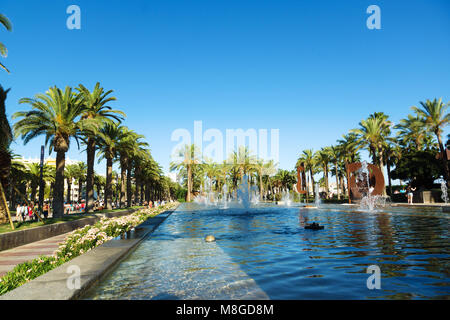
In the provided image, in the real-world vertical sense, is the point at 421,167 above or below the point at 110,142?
below

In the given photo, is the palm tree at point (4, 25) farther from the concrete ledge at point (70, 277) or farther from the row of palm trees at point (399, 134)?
the row of palm trees at point (399, 134)

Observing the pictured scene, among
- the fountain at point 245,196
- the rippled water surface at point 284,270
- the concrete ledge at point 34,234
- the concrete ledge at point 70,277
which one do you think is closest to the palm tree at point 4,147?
the concrete ledge at point 34,234

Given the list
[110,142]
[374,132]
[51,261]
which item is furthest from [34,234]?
[374,132]

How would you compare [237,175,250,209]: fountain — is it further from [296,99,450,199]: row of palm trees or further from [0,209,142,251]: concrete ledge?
[0,209,142,251]: concrete ledge

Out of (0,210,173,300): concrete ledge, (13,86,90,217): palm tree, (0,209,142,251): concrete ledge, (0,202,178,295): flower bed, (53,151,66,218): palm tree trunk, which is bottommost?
(0,209,142,251): concrete ledge

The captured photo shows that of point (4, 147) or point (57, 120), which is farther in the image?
point (57, 120)

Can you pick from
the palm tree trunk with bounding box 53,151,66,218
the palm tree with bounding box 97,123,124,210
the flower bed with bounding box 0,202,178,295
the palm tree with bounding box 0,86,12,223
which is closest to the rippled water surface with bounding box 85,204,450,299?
the flower bed with bounding box 0,202,178,295

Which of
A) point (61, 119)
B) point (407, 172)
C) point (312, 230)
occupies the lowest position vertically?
point (312, 230)

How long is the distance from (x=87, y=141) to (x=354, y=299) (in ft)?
93.2

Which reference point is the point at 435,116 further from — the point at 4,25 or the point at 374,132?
the point at 4,25
